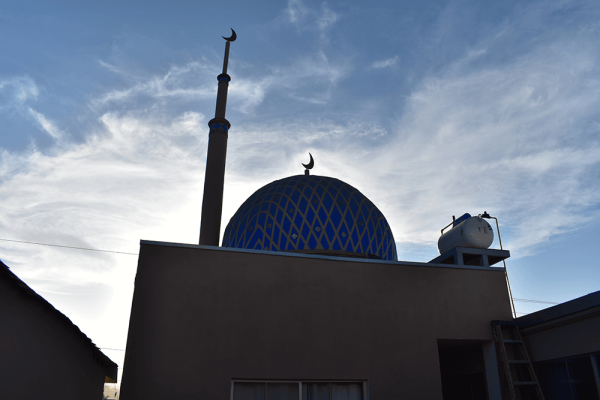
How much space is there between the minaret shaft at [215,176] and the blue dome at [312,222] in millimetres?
1358

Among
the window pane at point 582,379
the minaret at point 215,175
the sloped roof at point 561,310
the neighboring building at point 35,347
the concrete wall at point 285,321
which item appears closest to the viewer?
the neighboring building at point 35,347

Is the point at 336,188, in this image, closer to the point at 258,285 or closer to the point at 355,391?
the point at 258,285

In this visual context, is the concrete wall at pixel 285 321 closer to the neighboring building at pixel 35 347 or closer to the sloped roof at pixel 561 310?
the sloped roof at pixel 561 310

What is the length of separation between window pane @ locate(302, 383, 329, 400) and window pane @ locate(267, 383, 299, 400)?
180 millimetres

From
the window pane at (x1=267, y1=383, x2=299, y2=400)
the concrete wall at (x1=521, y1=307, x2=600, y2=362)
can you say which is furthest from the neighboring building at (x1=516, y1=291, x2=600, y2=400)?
the window pane at (x1=267, y1=383, x2=299, y2=400)

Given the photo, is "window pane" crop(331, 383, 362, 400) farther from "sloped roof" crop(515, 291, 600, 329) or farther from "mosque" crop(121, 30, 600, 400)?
"sloped roof" crop(515, 291, 600, 329)

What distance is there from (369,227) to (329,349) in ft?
17.9

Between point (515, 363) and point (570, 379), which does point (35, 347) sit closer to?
point (515, 363)

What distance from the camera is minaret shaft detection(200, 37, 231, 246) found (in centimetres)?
1611

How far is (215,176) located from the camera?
1694 centimetres

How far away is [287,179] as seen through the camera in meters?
15.3

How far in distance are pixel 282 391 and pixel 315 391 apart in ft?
2.27

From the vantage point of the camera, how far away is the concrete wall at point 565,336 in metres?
8.43

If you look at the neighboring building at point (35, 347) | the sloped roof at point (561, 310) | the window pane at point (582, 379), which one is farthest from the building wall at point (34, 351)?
the window pane at point (582, 379)
